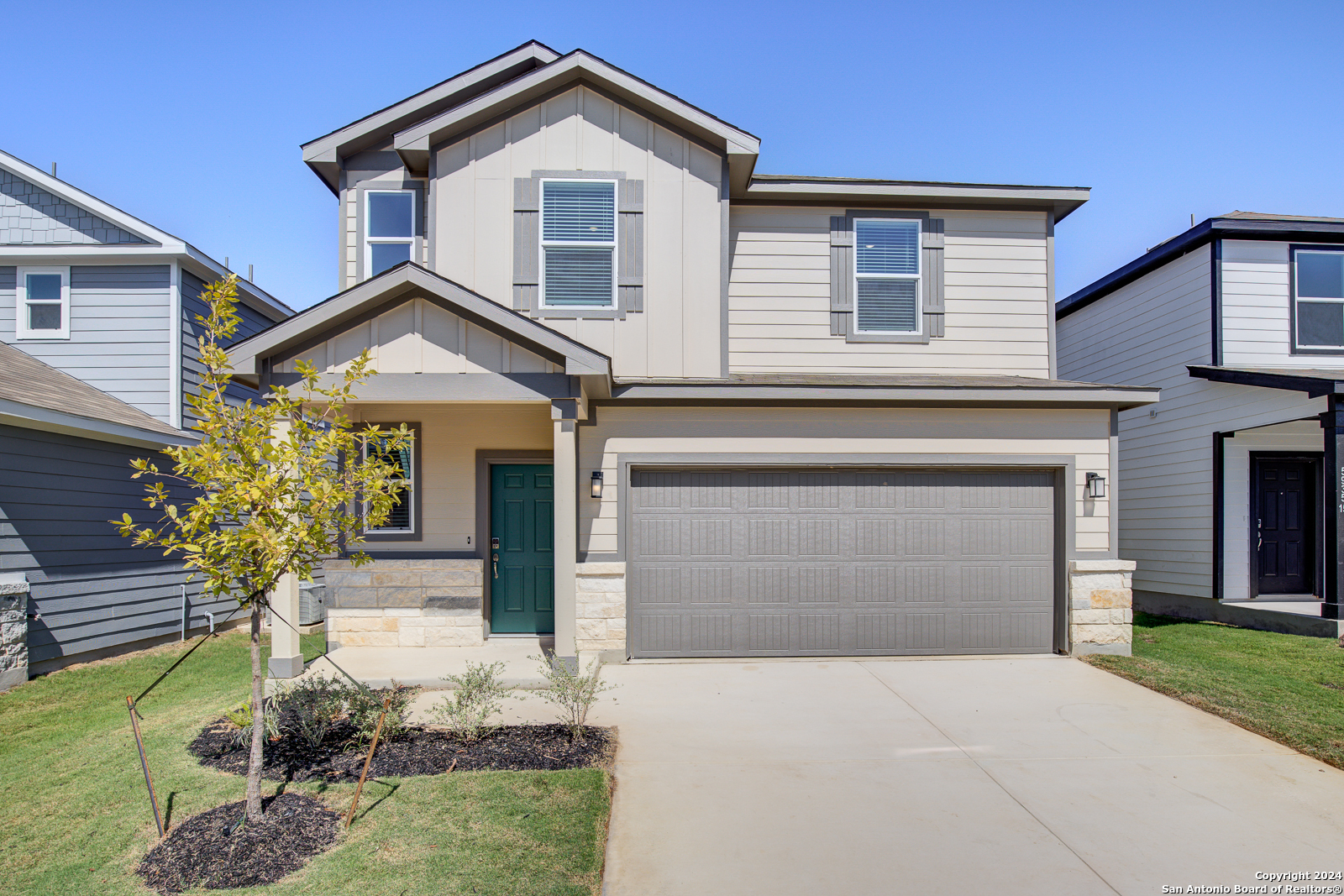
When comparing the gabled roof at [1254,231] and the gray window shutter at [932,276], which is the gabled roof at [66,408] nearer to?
the gray window shutter at [932,276]

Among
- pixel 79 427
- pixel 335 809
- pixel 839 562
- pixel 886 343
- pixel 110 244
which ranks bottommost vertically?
pixel 335 809

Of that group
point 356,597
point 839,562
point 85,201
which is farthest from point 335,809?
point 85,201

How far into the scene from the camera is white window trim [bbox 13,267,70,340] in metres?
10.4

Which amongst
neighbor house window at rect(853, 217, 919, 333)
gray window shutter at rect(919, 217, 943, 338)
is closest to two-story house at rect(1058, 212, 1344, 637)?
gray window shutter at rect(919, 217, 943, 338)

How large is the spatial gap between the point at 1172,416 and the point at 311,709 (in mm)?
12281

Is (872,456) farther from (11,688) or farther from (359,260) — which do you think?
(11,688)

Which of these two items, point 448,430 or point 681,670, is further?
point 448,430

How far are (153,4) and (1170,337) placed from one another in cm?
1475

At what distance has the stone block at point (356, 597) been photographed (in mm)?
8359

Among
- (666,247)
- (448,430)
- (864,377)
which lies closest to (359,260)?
(448,430)

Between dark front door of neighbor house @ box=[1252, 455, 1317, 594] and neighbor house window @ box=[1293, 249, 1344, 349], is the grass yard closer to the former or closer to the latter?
dark front door of neighbor house @ box=[1252, 455, 1317, 594]

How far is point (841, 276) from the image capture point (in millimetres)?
8898

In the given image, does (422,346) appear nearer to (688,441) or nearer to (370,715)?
(688,441)

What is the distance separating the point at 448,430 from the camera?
28.0 feet
